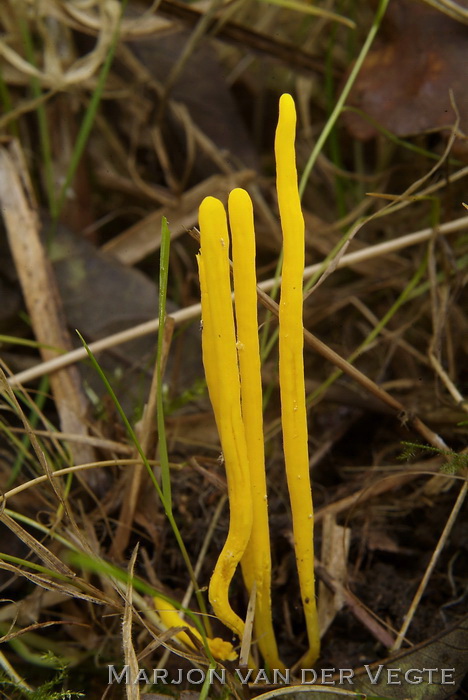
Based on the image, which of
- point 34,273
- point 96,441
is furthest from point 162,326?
point 34,273

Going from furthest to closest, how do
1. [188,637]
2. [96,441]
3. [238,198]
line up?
[96,441] < [188,637] < [238,198]

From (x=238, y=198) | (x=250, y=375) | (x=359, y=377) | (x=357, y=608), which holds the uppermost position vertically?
(x=238, y=198)

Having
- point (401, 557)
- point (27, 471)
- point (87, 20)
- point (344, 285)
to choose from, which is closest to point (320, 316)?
point (344, 285)

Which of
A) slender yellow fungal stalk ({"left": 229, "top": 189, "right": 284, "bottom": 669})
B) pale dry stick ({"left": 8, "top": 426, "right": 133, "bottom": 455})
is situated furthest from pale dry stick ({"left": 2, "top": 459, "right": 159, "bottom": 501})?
slender yellow fungal stalk ({"left": 229, "top": 189, "right": 284, "bottom": 669})

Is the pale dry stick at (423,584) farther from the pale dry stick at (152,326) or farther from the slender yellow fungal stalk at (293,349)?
the pale dry stick at (152,326)

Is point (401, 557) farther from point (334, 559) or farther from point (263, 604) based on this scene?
point (263, 604)

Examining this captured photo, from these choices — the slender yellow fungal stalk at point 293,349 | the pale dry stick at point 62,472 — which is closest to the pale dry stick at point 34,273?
the pale dry stick at point 62,472

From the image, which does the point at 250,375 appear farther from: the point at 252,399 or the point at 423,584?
the point at 423,584
